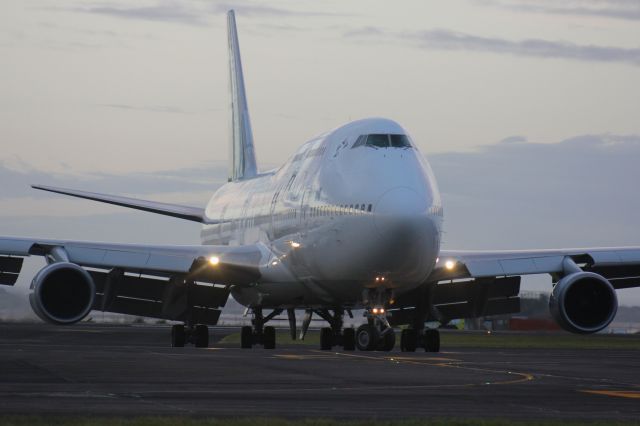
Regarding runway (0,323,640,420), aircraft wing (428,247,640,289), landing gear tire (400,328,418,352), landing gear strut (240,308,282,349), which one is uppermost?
aircraft wing (428,247,640,289)

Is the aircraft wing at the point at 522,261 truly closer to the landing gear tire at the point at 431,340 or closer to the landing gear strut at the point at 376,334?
the landing gear tire at the point at 431,340

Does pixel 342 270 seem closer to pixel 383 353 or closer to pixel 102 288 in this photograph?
pixel 383 353

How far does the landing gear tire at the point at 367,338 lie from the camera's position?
1177 inches

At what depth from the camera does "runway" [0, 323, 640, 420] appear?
46.0 ft

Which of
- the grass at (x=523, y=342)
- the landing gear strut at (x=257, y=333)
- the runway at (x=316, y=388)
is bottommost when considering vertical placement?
the runway at (x=316, y=388)

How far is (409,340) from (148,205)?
461 inches

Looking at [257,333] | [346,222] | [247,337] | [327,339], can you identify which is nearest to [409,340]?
[327,339]

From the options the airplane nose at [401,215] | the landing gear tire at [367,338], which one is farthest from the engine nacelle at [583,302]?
the airplane nose at [401,215]

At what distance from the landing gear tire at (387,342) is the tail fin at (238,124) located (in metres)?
16.7

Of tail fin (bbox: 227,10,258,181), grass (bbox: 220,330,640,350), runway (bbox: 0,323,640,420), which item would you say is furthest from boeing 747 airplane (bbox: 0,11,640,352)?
tail fin (bbox: 227,10,258,181)

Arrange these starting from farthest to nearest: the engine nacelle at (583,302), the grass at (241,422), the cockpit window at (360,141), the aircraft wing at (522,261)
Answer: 1. the aircraft wing at (522,261)
2. the engine nacelle at (583,302)
3. the cockpit window at (360,141)
4. the grass at (241,422)

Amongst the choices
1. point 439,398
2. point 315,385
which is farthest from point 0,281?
point 439,398

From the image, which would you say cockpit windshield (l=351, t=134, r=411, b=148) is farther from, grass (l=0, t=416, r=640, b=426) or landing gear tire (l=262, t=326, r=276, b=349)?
grass (l=0, t=416, r=640, b=426)

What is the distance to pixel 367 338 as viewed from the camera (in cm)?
3016
